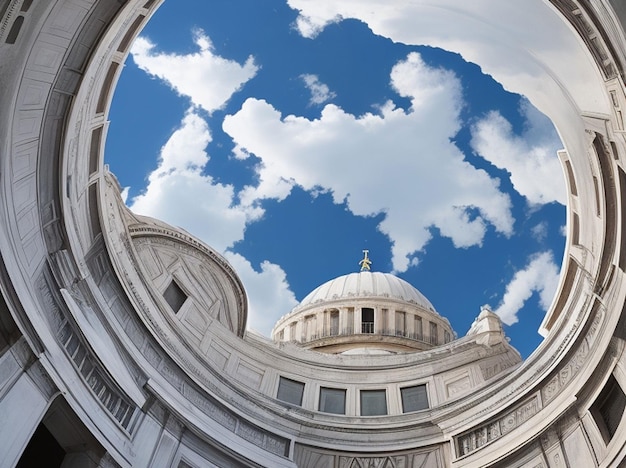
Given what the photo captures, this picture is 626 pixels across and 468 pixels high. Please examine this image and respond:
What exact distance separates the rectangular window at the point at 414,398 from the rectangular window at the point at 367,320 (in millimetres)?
10245

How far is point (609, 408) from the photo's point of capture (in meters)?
13.1

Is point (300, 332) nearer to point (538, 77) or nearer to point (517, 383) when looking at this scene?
point (517, 383)

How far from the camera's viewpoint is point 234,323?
22141 millimetres

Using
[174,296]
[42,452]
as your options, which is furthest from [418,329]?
[42,452]

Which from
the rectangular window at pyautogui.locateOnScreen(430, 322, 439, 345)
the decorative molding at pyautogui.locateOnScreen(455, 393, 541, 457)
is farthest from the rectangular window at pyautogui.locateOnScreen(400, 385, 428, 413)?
the rectangular window at pyautogui.locateOnScreen(430, 322, 439, 345)

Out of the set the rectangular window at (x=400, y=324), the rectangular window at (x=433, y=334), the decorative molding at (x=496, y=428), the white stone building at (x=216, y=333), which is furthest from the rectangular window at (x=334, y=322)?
the decorative molding at (x=496, y=428)

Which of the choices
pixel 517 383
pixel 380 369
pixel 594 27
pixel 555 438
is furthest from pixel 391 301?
pixel 594 27

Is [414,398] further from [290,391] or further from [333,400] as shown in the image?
[290,391]

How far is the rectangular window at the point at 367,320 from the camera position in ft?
99.1

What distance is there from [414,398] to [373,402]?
120 centimetres

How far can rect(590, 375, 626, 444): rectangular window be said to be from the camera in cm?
1270

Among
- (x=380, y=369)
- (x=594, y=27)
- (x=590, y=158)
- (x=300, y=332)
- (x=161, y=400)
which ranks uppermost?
(x=300, y=332)

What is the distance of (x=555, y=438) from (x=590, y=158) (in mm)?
6162

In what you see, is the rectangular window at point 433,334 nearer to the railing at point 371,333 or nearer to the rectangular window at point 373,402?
the railing at point 371,333
